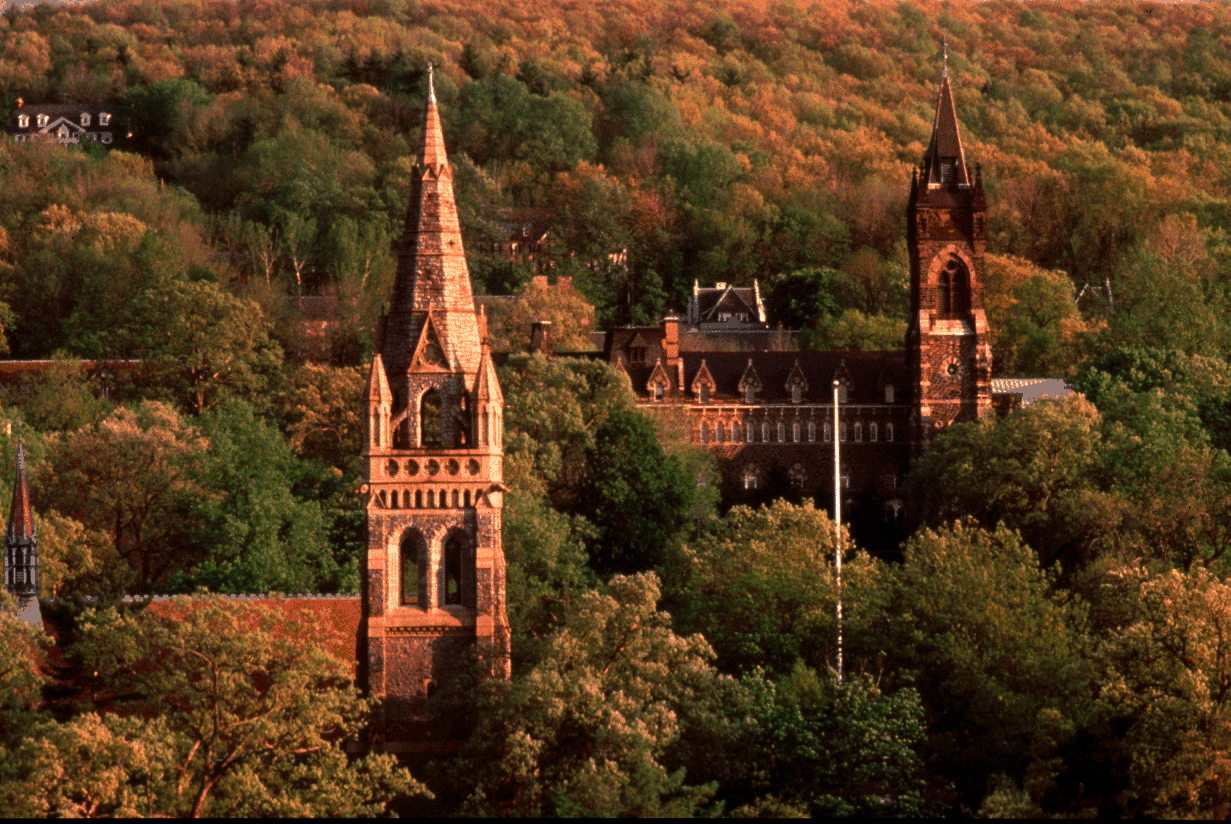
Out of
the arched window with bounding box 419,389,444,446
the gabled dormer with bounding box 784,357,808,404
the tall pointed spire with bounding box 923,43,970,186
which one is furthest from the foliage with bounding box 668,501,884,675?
the tall pointed spire with bounding box 923,43,970,186

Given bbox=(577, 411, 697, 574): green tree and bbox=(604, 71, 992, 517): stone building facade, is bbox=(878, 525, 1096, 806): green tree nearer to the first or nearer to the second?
bbox=(577, 411, 697, 574): green tree

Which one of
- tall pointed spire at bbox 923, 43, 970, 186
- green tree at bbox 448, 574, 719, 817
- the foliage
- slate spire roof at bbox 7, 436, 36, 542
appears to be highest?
tall pointed spire at bbox 923, 43, 970, 186

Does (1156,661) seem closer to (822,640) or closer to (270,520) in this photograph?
(822,640)

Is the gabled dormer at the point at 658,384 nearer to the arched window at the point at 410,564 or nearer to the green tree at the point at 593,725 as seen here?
the arched window at the point at 410,564

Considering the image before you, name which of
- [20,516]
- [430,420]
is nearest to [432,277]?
[430,420]

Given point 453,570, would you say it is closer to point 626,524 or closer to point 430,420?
point 430,420

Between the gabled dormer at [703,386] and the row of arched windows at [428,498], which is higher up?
the gabled dormer at [703,386]

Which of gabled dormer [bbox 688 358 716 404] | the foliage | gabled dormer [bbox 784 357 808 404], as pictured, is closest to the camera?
the foliage

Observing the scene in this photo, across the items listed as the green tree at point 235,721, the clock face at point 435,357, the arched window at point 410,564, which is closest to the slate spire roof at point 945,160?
the arched window at point 410,564
